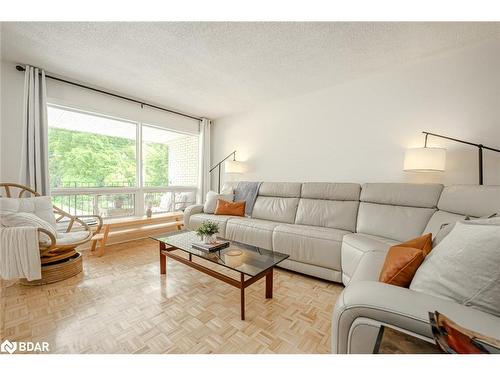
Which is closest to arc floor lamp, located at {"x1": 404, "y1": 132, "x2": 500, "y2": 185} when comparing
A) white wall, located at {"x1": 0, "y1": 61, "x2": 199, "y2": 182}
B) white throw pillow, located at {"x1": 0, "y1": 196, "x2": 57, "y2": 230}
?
white throw pillow, located at {"x1": 0, "y1": 196, "x2": 57, "y2": 230}

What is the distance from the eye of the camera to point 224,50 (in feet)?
6.88

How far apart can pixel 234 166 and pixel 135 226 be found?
6.15 feet

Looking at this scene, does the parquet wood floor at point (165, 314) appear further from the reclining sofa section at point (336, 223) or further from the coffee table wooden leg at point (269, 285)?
the reclining sofa section at point (336, 223)

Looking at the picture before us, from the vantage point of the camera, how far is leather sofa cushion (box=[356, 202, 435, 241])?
1.95 m

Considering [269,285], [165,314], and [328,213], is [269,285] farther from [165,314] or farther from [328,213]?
[328,213]

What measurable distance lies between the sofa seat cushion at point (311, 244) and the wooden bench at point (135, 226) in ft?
6.30

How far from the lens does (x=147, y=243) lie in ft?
10.5

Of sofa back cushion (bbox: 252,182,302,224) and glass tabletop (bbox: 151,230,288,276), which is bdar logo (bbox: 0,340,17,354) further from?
sofa back cushion (bbox: 252,182,302,224)

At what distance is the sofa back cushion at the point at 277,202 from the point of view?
2891 millimetres

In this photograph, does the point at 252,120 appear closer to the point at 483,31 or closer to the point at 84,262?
the point at 483,31

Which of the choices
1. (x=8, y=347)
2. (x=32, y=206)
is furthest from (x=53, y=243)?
(x=8, y=347)

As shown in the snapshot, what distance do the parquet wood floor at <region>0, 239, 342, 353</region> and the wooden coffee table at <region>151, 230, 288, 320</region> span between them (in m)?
0.18
